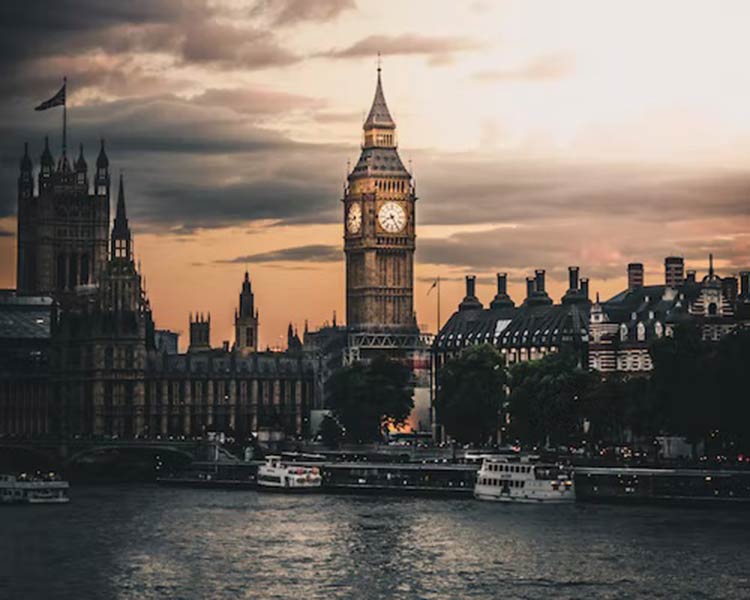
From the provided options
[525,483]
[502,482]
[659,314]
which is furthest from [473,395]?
[525,483]

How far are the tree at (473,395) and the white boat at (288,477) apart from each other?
19.8 meters

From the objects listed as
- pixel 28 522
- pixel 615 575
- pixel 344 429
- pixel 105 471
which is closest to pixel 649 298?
pixel 344 429

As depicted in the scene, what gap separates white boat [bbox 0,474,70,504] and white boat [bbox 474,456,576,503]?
83.9 feet

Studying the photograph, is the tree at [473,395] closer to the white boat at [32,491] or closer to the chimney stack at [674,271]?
the chimney stack at [674,271]

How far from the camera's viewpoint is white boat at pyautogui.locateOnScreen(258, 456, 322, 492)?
154 metres

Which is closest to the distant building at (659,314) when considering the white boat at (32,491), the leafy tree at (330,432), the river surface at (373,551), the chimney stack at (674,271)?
the chimney stack at (674,271)

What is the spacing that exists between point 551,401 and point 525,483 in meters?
21.8

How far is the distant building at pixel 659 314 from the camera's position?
16388cm

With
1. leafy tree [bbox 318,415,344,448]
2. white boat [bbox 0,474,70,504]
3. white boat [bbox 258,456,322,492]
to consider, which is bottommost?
white boat [bbox 0,474,70,504]

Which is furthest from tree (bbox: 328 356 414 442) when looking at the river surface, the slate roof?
the river surface

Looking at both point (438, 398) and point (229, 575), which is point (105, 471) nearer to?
point (438, 398)

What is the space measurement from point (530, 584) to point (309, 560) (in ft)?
43.0

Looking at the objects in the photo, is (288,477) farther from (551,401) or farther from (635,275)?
(635,275)

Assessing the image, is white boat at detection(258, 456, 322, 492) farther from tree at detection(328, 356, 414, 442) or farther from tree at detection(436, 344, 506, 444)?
tree at detection(328, 356, 414, 442)
